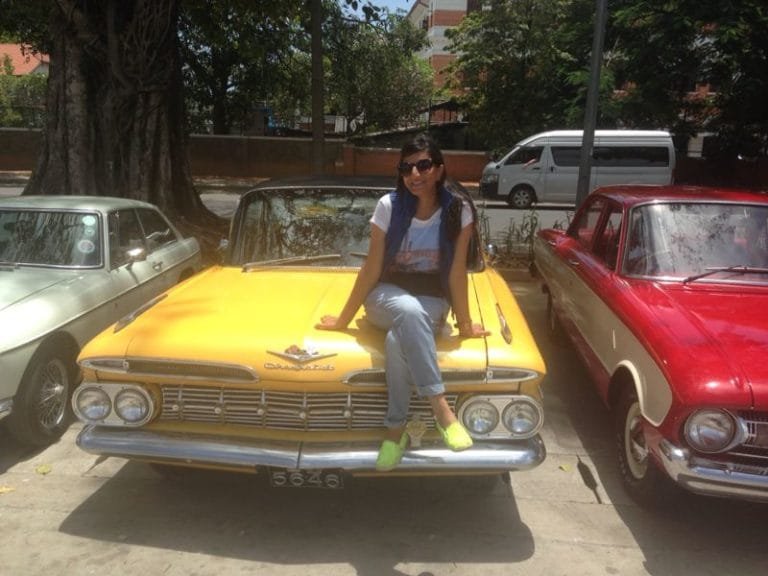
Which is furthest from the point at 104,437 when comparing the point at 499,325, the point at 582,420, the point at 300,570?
the point at 582,420

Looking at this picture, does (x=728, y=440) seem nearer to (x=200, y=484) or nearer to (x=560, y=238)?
(x=200, y=484)

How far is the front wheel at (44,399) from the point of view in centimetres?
378

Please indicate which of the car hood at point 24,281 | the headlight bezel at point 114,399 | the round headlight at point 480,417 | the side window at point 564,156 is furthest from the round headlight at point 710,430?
the side window at point 564,156

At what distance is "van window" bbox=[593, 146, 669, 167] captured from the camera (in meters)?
18.0

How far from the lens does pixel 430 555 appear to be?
2.98 meters

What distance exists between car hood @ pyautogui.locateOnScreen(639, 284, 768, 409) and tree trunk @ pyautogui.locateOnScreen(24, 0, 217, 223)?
739 centimetres

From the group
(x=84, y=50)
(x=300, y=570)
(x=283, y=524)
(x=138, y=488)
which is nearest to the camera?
(x=300, y=570)

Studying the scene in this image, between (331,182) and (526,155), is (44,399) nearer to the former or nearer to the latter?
(331,182)

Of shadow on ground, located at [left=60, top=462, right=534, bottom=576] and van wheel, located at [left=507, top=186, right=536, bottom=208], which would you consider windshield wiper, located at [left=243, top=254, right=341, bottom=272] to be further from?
van wheel, located at [left=507, top=186, right=536, bottom=208]

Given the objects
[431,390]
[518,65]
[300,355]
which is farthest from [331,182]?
[518,65]

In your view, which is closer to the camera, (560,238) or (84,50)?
(560,238)

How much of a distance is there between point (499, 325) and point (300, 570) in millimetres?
1493

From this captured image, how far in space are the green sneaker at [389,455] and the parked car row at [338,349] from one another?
0.04 metres

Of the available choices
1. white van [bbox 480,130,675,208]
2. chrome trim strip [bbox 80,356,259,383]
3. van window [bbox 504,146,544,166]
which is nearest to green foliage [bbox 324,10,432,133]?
van window [bbox 504,146,544,166]
